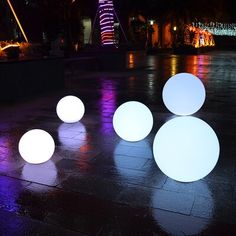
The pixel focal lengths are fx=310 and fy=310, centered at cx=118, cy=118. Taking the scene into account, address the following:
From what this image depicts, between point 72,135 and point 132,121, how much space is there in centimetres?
154

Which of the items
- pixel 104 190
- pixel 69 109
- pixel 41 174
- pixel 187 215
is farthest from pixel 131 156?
pixel 69 109

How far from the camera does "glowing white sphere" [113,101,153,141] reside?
5.92 metres

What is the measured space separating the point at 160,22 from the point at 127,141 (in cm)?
3858

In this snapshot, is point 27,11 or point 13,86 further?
point 27,11

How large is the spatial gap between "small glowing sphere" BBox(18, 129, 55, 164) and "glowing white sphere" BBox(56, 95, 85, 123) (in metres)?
2.28

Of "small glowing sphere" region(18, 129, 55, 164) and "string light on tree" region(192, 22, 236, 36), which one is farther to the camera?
"string light on tree" region(192, 22, 236, 36)

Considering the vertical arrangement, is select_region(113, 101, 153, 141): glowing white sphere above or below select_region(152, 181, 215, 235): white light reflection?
above

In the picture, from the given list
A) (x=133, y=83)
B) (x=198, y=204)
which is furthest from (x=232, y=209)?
(x=133, y=83)

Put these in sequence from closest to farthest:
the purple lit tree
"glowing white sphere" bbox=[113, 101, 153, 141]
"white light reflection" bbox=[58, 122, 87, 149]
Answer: "glowing white sphere" bbox=[113, 101, 153, 141] → "white light reflection" bbox=[58, 122, 87, 149] → the purple lit tree

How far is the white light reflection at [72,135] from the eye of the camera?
6.27 metres

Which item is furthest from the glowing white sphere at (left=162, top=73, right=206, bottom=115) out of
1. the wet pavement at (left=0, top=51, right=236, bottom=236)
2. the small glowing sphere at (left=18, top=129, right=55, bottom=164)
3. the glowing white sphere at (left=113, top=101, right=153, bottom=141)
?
the small glowing sphere at (left=18, top=129, right=55, bottom=164)

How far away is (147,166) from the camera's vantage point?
201 inches

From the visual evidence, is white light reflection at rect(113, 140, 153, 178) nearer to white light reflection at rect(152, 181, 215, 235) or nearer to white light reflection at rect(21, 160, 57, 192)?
white light reflection at rect(152, 181, 215, 235)

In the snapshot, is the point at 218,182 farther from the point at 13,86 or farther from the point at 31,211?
the point at 13,86
